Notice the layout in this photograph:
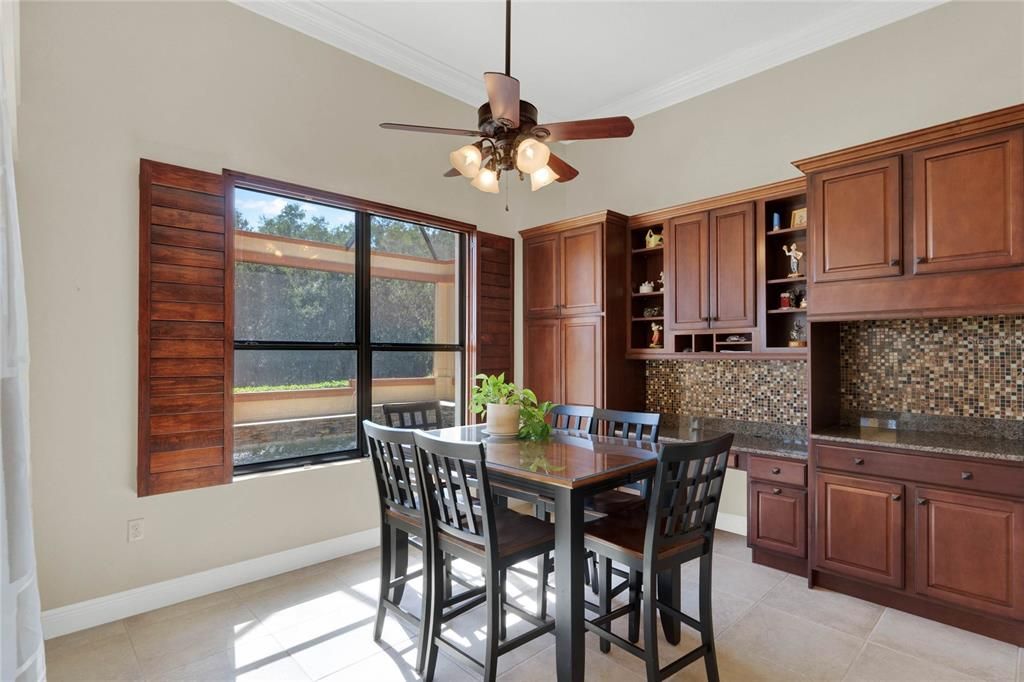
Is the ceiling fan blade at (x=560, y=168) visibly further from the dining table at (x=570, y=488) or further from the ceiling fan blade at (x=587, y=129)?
the dining table at (x=570, y=488)

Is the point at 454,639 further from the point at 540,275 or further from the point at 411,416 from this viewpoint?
the point at 540,275

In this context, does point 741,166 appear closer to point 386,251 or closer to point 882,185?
point 882,185

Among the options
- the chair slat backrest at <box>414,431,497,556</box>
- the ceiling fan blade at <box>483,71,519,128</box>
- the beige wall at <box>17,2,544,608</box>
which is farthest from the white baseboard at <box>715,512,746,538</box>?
the ceiling fan blade at <box>483,71,519,128</box>

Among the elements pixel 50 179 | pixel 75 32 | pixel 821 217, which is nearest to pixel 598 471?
pixel 821 217

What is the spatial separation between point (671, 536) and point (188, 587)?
103 inches

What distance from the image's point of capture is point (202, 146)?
3002mm

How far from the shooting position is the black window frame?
3.24 meters

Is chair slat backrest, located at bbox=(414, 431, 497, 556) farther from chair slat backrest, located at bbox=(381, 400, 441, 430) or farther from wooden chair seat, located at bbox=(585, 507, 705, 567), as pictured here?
chair slat backrest, located at bbox=(381, 400, 441, 430)

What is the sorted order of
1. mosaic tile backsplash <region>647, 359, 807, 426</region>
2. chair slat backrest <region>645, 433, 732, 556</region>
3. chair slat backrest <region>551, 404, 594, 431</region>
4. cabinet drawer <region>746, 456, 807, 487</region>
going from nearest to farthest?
chair slat backrest <region>645, 433, 732, 556</region> → cabinet drawer <region>746, 456, 807, 487</region> → chair slat backrest <region>551, 404, 594, 431</region> → mosaic tile backsplash <region>647, 359, 807, 426</region>

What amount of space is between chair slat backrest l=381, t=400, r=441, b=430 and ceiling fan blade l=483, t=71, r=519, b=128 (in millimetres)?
1830

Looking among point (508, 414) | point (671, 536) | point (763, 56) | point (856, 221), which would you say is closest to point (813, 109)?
point (763, 56)

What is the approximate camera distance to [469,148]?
95.0 inches

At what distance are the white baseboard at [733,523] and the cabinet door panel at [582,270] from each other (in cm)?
184

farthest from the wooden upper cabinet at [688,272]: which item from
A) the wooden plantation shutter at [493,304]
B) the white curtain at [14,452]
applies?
the white curtain at [14,452]
